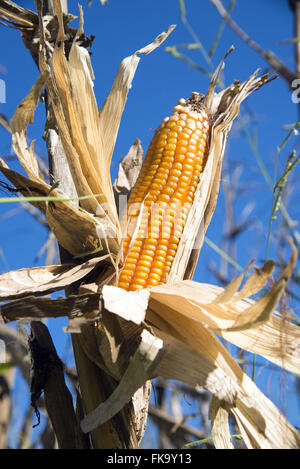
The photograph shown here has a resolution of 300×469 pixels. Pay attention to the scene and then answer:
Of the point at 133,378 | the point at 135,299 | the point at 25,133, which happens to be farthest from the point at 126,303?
the point at 25,133

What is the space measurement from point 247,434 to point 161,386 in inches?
69.0

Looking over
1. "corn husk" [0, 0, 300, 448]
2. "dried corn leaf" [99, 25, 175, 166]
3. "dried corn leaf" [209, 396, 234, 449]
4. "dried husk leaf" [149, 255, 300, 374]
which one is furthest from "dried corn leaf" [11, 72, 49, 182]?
"dried corn leaf" [209, 396, 234, 449]

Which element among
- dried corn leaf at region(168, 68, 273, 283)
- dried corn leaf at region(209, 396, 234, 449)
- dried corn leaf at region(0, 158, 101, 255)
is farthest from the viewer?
dried corn leaf at region(168, 68, 273, 283)

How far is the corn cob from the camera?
1302 millimetres

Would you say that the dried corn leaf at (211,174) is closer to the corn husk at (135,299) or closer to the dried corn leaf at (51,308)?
the corn husk at (135,299)

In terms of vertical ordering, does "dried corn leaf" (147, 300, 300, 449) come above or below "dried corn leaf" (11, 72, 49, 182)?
below

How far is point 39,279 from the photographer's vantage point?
122cm

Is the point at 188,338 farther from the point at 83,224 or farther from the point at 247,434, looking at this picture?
the point at 83,224

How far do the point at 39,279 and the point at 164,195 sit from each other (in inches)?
17.5

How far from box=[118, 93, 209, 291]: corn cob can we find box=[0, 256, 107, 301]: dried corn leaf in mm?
118

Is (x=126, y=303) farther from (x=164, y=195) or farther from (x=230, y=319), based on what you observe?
(x=164, y=195)

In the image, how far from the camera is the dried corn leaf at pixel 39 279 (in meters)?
1.15

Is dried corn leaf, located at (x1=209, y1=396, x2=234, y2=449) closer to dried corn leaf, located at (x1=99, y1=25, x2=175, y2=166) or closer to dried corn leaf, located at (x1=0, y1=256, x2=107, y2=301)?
dried corn leaf, located at (x1=0, y1=256, x2=107, y2=301)

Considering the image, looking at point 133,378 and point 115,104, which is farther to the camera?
point 115,104
